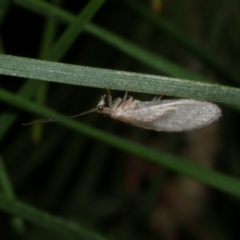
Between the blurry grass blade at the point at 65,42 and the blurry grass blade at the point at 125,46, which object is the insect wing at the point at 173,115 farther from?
the blurry grass blade at the point at 65,42

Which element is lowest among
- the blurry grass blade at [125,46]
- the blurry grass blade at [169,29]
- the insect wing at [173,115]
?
the insect wing at [173,115]

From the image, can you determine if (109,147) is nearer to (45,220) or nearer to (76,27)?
(45,220)

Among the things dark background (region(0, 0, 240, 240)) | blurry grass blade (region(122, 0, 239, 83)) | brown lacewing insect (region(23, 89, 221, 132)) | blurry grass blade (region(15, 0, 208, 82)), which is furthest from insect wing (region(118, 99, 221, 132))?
dark background (region(0, 0, 240, 240))

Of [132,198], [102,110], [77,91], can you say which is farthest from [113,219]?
[102,110]

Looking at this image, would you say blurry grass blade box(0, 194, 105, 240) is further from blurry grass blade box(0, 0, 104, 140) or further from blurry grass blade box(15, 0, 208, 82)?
blurry grass blade box(15, 0, 208, 82)

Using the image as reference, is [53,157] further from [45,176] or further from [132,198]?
[132,198]

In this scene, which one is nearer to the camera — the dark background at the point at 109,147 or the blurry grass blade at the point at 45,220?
the blurry grass blade at the point at 45,220

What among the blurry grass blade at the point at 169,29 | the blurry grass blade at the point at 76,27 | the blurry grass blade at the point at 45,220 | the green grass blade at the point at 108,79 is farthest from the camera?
the blurry grass blade at the point at 169,29

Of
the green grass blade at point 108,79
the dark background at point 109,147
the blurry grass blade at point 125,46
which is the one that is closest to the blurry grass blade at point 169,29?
the blurry grass blade at point 125,46
